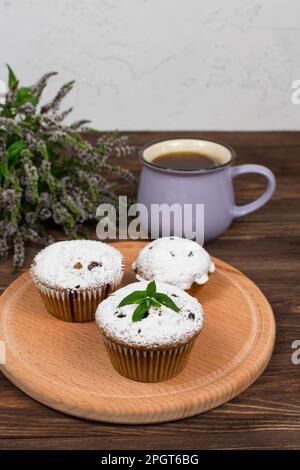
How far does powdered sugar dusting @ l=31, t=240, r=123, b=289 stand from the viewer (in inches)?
52.4

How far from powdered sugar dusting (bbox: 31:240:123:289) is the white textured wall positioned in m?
1.41

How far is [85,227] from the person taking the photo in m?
1.70

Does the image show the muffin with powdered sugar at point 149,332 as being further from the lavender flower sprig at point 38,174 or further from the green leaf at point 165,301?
the lavender flower sprig at point 38,174

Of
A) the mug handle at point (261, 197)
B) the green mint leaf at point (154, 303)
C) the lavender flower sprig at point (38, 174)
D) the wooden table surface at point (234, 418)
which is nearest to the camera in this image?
the wooden table surface at point (234, 418)

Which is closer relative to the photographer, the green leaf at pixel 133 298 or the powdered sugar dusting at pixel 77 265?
the green leaf at pixel 133 298

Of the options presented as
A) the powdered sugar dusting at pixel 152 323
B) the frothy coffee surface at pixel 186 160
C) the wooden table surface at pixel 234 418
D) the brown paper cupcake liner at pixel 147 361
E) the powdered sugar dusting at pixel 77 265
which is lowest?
the wooden table surface at pixel 234 418

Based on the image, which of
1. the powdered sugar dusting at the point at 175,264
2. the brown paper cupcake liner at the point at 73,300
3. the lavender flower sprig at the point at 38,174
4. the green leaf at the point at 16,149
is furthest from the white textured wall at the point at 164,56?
the brown paper cupcake liner at the point at 73,300

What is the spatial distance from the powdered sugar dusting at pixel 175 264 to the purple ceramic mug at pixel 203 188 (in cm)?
17

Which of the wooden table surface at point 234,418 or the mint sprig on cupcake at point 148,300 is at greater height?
the mint sprig on cupcake at point 148,300

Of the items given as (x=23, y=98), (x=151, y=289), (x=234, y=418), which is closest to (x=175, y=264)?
(x=151, y=289)

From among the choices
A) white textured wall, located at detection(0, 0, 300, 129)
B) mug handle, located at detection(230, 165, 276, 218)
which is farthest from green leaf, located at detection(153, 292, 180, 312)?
white textured wall, located at detection(0, 0, 300, 129)

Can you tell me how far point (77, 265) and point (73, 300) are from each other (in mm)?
86

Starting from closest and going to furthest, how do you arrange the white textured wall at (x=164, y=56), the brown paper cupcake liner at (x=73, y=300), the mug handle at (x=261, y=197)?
the brown paper cupcake liner at (x=73, y=300)
the mug handle at (x=261, y=197)
the white textured wall at (x=164, y=56)

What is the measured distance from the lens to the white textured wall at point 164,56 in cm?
256
